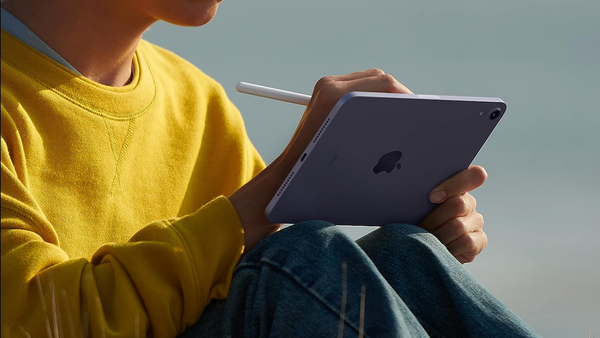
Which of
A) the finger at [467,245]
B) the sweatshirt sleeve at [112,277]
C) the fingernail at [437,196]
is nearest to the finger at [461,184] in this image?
the fingernail at [437,196]

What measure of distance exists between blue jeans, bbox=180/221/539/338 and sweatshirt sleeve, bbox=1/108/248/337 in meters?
0.06

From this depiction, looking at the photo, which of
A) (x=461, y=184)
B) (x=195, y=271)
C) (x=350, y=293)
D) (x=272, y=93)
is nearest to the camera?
(x=350, y=293)

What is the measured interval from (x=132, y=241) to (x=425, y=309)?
1.88 ft

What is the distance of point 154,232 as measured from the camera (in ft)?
4.59

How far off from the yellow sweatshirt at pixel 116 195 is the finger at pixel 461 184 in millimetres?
453

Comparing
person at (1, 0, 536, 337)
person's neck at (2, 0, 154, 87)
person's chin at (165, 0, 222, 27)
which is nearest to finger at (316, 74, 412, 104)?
person at (1, 0, 536, 337)

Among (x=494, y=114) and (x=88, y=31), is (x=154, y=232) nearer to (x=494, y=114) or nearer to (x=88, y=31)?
(x=88, y=31)

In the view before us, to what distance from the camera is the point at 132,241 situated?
1447 mm

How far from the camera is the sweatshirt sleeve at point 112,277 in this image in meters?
1.32

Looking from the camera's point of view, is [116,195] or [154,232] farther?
[116,195]

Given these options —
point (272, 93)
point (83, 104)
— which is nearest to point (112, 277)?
point (83, 104)

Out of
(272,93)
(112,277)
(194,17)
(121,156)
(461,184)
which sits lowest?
(112,277)

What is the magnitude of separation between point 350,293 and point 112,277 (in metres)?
0.44

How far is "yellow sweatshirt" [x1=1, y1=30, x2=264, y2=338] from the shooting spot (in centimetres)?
134
